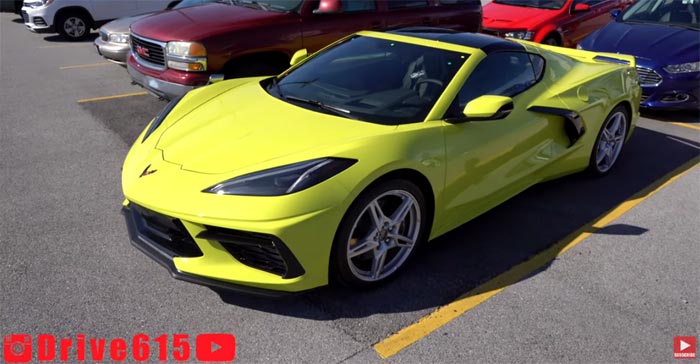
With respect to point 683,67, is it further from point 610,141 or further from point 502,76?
point 502,76

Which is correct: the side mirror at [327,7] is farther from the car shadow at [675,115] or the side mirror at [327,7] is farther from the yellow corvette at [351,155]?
the car shadow at [675,115]

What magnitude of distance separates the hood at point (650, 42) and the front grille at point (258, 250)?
19.2ft

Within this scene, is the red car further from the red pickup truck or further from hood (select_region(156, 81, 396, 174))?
hood (select_region(156, 81, 396, 174))

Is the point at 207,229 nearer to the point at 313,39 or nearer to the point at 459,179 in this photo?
the point at 459,179

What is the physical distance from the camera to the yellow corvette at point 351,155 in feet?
9.15

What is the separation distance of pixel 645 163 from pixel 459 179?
292 cm

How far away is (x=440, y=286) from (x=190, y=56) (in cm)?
369

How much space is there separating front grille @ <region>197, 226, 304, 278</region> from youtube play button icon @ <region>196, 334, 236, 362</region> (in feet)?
1.28

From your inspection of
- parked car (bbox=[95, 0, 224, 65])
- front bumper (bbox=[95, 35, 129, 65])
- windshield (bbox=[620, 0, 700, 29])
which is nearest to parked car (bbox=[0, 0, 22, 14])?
parked car (bbox=[95, 0, 224, 65])

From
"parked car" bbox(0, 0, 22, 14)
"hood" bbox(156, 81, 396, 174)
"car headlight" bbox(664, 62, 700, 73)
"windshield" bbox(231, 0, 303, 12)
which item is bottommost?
"car headlight" bbox(664, 62, 700, 73)

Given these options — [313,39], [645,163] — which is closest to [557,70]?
[645,163]

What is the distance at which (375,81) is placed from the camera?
3715mm

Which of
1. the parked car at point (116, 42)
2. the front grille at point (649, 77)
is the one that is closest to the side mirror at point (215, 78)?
the parked car at point (116, 42)

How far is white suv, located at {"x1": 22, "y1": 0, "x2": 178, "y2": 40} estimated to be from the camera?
11.8m
